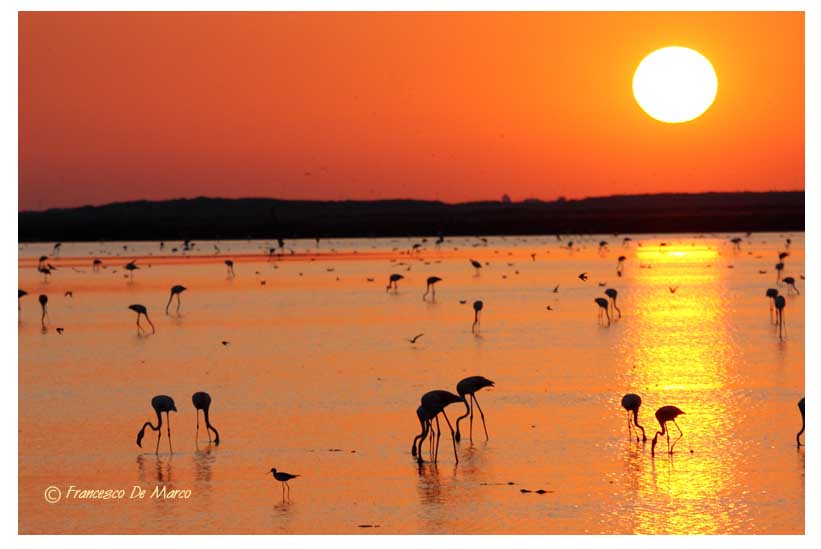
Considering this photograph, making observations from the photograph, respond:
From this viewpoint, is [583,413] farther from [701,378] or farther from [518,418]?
[701,378]

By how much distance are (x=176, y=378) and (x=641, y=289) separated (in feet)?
55.2

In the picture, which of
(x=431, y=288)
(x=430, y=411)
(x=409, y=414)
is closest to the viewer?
(x=430, y=411)

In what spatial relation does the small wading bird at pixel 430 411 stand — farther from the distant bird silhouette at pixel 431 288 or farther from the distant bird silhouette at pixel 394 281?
the distant bird silhouette at pixel 394 281

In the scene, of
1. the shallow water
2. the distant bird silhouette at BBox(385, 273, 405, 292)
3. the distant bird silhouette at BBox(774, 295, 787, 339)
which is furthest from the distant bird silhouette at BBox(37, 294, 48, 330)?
the distant bird silhouette at BBox(774, 295, 787, 339)

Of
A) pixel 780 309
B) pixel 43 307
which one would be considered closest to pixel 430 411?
pixel 780 309

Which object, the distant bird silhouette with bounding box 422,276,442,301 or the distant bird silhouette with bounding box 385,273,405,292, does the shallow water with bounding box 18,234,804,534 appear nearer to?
the distant bird silhouette with bounding box 422,276,442,301

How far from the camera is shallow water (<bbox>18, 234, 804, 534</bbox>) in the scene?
9.47 meters

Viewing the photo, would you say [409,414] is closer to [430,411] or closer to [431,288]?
[430,411]

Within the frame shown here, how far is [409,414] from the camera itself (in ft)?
42.5

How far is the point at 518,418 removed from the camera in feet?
41.7

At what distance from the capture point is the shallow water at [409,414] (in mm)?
9469

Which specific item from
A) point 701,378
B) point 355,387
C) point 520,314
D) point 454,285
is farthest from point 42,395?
point 454,285

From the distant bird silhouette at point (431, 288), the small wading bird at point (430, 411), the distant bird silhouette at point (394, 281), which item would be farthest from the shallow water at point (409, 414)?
the distant bird silhouette at point (394, 281)

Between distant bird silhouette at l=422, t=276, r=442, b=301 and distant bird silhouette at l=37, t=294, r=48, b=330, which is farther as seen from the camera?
distant bird silhouette at l=422, t=276, r=442, b=301
